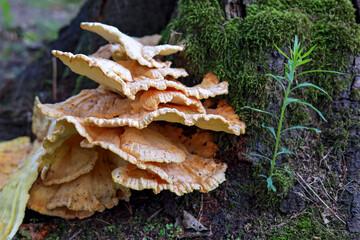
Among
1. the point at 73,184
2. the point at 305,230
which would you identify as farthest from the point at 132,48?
the point at 305,230

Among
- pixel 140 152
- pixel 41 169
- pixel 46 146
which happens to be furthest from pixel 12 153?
pixel 140 152

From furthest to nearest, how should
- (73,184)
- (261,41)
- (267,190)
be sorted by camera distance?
(73,184), (261,41), (267,190)

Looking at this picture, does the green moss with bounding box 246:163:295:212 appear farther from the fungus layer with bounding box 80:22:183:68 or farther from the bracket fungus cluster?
the fungus layer with bounding box 80:22:183:68

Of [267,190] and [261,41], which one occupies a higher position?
[261,41]

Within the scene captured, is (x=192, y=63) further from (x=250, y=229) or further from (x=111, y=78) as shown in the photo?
(x=250, y=229)

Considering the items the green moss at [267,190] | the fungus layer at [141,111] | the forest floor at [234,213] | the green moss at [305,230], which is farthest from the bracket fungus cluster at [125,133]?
the green moss at [305,230]

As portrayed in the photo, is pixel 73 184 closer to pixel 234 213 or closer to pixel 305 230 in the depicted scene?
pixel 234 213
